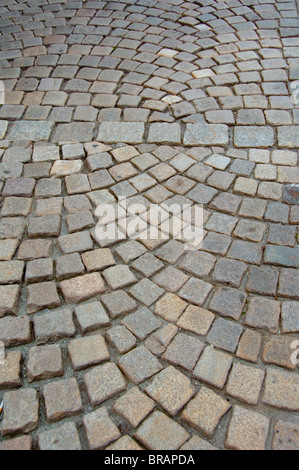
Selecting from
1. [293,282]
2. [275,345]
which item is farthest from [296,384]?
[293,282]

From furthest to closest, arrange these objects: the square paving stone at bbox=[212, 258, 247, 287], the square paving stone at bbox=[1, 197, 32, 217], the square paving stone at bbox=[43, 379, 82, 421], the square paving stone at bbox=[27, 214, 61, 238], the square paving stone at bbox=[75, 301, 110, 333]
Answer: the square paving stone at bbox=[1, 197, 32, 217]
the square paving stone at bbox=[27, 214, 61, 238]
the square paving stone at bbox=[212, 258, 247, 287]
the square paving stone at bbox=[75, 301, 110, 333]
the square paving stone at bbox=[43, 379, 82, 421]

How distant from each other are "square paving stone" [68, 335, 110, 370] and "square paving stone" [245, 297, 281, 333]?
845 mm

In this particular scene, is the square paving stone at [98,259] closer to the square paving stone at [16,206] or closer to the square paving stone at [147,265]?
the square paving stone at [147,265]

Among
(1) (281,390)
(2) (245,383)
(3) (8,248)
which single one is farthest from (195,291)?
(3) (8,248)

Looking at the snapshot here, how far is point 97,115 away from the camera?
3943 millimetres

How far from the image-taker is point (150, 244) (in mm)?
2865

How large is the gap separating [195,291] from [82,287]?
704mm

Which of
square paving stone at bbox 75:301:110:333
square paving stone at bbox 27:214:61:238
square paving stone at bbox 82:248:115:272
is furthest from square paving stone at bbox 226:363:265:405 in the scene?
square paving stone at bbox 27:214:61:238

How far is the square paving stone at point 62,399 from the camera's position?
2051mm

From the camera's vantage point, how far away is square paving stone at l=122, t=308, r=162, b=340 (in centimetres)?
238

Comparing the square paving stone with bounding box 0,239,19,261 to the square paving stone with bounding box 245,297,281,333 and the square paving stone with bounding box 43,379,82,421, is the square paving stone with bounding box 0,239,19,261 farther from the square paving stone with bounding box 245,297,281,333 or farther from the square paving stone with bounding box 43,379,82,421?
the square paving stone with bounding box 245,297,281,333

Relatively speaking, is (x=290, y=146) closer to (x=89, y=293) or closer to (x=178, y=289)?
(x=178, y=289)

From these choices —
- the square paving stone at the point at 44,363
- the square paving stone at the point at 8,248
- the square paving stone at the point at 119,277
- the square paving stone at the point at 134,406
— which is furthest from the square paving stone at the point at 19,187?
the square paving stone at the point at 134,406
